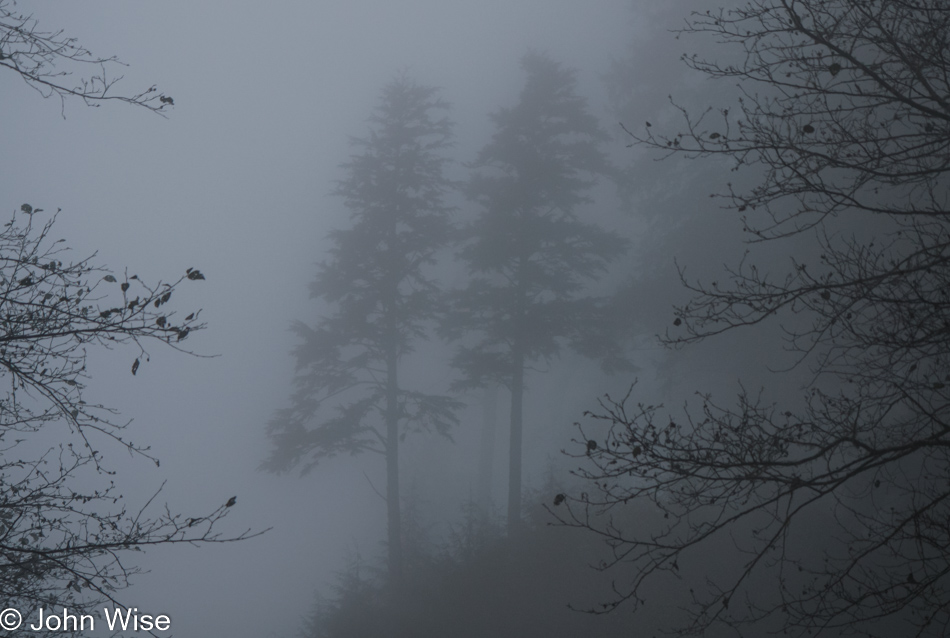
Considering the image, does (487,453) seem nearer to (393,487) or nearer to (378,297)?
(393,487)

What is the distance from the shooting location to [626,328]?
776 inches

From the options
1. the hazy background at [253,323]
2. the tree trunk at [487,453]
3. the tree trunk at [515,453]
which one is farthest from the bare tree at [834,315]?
the tree trunk at [487,453]

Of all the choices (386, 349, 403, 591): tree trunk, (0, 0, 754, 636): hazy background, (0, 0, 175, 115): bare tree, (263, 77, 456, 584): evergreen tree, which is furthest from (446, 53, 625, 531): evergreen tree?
(0, 0, 175, 115): bare tree

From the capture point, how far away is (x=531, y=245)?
56.4 ft

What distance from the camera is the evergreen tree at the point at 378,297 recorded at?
16375 millimetres

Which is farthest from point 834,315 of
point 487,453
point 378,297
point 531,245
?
point 487,453

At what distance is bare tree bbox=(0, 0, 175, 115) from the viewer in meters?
4.09

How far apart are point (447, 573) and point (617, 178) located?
42.4ft

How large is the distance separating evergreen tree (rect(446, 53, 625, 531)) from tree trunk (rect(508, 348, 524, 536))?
4 centimetres

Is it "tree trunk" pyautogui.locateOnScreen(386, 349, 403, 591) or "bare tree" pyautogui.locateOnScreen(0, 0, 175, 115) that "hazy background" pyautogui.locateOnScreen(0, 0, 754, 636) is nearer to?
"bare tree" pyautogui.locateOnScreen(0, 0, 175, 115)

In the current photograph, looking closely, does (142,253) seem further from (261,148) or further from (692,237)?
(261,148)

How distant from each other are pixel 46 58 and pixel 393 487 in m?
13.9

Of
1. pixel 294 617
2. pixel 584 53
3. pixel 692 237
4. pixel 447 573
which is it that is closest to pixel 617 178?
pixel 692 237

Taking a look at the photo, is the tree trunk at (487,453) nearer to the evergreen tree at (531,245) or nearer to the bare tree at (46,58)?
the evergreen tree at (531,245)
